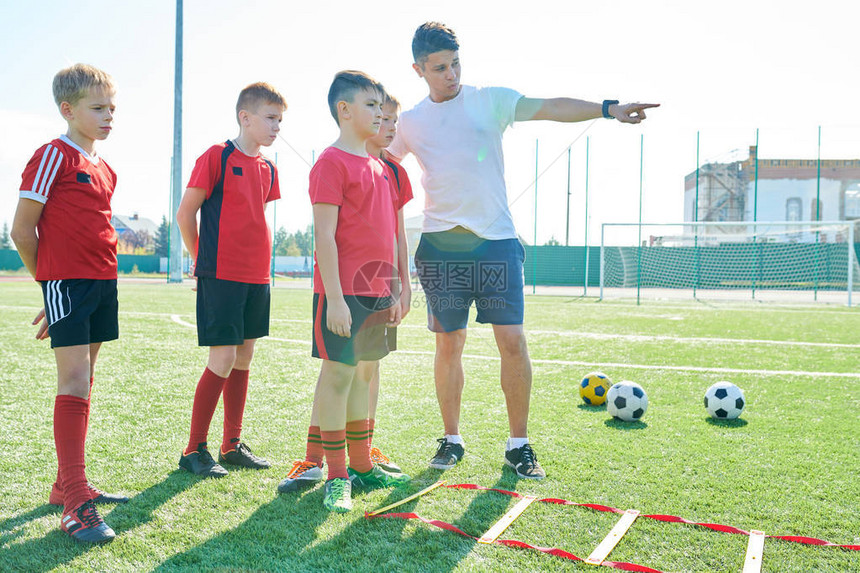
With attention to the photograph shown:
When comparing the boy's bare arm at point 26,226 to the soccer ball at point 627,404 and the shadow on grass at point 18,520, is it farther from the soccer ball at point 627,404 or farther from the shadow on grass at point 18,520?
the soccer ball at point 627,404

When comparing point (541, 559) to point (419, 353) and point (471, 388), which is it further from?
point (419, 353)

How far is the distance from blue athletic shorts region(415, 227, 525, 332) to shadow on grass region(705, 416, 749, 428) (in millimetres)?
1650

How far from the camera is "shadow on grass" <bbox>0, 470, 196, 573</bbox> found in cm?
212

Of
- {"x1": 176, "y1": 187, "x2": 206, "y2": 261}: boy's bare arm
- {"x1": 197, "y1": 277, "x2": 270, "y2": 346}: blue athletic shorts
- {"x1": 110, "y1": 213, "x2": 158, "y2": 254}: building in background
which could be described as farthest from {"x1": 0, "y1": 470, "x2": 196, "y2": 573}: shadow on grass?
{"x1": 110, "y1": 213, "x2": 158, "y2": 254}: building in background

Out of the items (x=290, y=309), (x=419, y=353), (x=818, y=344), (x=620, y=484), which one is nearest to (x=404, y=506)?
(x=620, y=484)

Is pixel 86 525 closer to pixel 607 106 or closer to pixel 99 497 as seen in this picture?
pixel 99 497

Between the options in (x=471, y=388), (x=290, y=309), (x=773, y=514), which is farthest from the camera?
(x=290, y=309)

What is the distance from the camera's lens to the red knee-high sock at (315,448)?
3082 mm

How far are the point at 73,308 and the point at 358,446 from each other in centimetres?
132

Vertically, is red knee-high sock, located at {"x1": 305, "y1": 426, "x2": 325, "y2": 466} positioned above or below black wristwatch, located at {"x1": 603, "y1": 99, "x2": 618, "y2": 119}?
below

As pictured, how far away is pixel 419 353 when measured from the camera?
709cm

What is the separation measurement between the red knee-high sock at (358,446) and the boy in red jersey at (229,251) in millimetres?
476

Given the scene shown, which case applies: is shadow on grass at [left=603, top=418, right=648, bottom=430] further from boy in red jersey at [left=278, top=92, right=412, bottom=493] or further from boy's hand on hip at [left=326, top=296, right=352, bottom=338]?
boy's hand on hip at [left=326, top=296, right=352, bottom=338]

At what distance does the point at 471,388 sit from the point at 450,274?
6.75 feet
